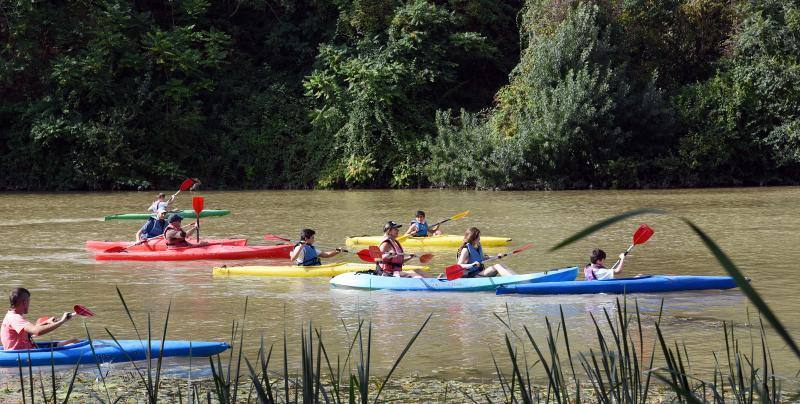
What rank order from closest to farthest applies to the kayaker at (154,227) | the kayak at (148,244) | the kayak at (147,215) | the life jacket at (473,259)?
the life jacket at (473,259), the kayak at (148,244), the kayaker at (154,227), the kayak at (147,215)

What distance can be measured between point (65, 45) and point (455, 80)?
11002mm

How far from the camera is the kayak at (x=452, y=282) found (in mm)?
11078

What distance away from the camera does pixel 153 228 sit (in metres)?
15.9

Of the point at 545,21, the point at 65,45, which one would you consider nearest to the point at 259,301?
the point at 545,21

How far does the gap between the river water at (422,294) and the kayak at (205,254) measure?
0.27 meters

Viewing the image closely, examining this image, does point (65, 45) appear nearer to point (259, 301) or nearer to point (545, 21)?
point (545, 21)

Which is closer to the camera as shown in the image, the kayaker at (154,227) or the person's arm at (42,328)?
the person's arm at (42,328)

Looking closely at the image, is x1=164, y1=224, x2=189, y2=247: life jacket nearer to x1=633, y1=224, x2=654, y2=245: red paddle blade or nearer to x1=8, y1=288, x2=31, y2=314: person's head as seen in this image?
x1=633, y1=224, x2=654, y2=245: red paddle blade

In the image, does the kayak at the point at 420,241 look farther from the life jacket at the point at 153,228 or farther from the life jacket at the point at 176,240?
the life jacket at the point at 153,228

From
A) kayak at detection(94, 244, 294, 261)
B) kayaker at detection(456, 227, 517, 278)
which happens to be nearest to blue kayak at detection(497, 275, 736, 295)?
kayaker at detection(456, 227, 517, 278)

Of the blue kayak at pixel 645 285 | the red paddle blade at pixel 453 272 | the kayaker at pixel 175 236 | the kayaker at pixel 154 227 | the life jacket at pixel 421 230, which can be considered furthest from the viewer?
the life jacket at pixel 421 230

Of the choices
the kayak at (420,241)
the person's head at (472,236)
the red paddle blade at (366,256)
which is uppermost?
the person's head at (472,236)

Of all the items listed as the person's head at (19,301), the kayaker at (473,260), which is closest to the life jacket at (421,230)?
the kayaker at (473,260)

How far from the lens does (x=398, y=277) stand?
11.6m
